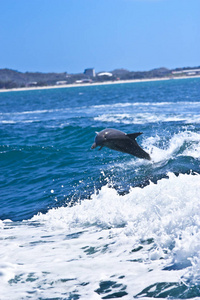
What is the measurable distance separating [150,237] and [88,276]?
5.25 ft

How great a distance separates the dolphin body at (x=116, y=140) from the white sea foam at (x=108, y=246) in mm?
1328

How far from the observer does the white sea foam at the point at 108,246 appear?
6766 millimetres

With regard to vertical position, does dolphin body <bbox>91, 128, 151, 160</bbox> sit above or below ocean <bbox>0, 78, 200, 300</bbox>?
above

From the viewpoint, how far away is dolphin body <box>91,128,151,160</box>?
10.4 metres

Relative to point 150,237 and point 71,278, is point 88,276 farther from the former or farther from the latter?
point 150,237

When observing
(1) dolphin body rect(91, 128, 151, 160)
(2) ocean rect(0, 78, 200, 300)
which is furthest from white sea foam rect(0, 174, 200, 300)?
(1) dolphin body rect(91, 128, 151, 160)

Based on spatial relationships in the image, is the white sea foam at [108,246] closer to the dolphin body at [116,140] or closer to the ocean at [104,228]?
the ocean at [104,228]

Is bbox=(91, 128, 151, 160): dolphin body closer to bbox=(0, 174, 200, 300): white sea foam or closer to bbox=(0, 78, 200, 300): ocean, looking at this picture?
bbox=(0, 78, 200, 300): ocean

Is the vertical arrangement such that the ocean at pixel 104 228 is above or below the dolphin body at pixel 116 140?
below

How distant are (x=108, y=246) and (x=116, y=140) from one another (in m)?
3.38

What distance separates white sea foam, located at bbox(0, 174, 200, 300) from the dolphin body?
1.33 m

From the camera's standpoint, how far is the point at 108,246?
8.23 metres

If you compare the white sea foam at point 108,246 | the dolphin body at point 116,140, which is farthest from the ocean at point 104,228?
the dolphin body at point 116,140

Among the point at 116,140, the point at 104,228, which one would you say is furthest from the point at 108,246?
the point at 116,140
